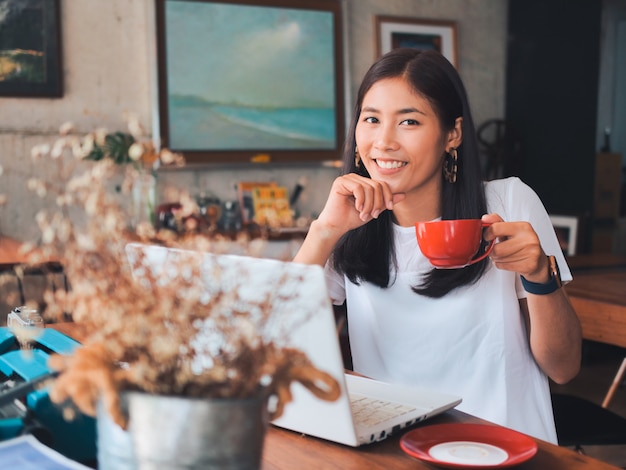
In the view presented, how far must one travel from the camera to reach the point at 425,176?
5.55 ft

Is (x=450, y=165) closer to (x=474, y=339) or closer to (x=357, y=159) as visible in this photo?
(x=357, y=159)

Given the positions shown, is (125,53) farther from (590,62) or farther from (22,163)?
(590,62)

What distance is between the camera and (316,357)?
3.07ft

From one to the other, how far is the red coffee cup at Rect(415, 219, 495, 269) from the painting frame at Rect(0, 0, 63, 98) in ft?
11.8

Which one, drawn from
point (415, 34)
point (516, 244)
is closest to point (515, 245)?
point (516, 244)

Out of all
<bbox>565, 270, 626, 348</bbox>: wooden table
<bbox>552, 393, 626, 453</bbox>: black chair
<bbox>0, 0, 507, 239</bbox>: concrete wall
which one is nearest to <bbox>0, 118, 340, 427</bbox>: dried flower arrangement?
<bbox>552, 393, 626, 453</bbox>: black chair

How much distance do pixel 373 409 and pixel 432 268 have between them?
58 cm

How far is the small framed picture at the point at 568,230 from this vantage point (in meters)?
5.20

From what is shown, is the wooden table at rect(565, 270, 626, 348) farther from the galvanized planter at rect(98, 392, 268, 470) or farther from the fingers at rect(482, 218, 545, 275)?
the galvanized planter at rect(98, 392, 268, 470)

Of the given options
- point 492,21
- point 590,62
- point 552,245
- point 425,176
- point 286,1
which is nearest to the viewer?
point 552,245

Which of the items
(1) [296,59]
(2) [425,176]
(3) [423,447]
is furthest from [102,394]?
(1) [296,59]

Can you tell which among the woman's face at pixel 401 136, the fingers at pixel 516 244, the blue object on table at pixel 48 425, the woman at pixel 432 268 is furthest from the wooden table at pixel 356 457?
the woman's face at pixel 401 136

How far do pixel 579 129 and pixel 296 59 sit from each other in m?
2.10

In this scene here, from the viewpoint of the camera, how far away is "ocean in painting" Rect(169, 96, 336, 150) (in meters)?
4.73
